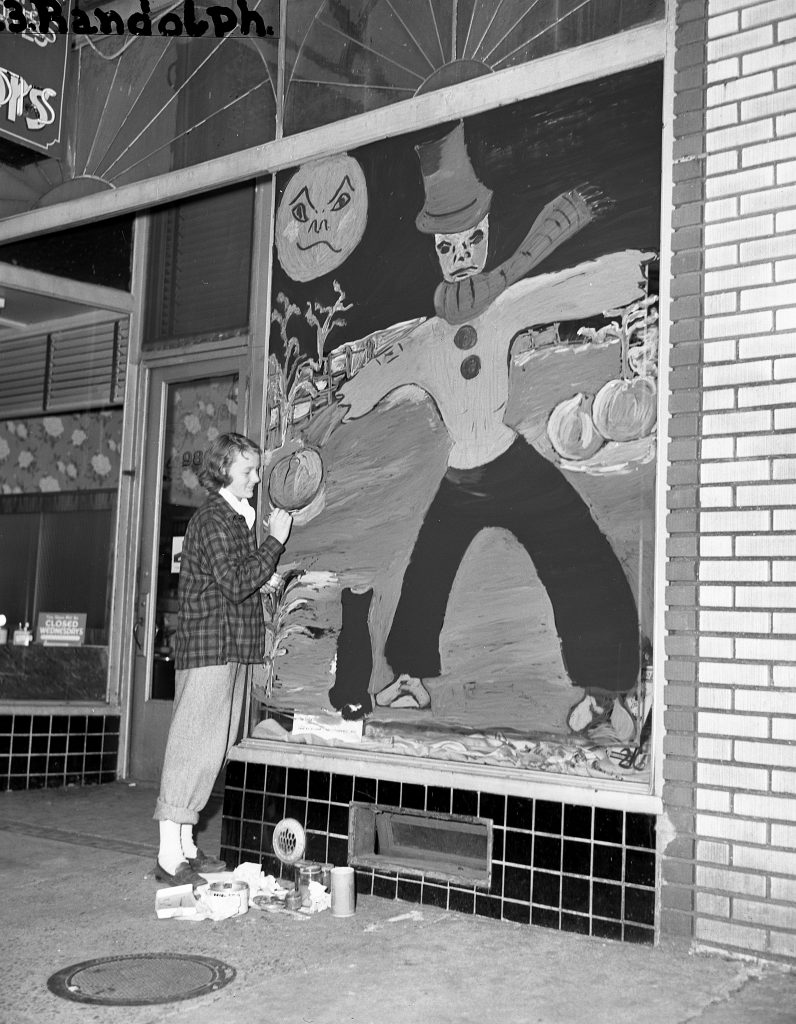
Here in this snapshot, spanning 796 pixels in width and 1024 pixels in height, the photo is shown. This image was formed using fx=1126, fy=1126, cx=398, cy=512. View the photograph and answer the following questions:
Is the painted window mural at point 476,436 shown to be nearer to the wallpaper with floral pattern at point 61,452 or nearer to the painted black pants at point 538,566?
the painted black pants at point 538,566

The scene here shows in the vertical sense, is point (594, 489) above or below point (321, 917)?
above

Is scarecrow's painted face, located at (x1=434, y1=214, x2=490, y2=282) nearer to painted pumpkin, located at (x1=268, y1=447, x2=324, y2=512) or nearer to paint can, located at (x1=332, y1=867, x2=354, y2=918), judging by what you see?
painted pumpkin, located at (x1=268, y1=447, x2=324, y2=512)

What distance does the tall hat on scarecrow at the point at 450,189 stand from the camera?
17.4ft

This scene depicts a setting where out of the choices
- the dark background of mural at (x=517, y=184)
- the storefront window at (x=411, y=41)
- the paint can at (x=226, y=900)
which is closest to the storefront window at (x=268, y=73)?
the storefront window at (x=411, y=41)

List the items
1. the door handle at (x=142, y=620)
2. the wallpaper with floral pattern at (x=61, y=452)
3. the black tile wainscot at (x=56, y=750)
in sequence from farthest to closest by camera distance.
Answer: the wallpaper with floral pattern at (x=61, y=452)
the door handle at (x=142, y=620)
the black tile wainscot at (x=56, y=750)

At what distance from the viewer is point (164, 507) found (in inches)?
340

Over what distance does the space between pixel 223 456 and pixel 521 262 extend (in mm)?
1741

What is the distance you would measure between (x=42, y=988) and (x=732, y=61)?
14.3 ft

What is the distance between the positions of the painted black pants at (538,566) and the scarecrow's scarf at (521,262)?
28.5 inches

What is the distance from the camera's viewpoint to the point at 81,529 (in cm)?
873

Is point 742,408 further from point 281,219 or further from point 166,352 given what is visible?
point 166,352

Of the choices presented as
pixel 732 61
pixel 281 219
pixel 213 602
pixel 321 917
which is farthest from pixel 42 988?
pixel 732 61

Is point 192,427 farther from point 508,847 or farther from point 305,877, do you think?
point 508,847

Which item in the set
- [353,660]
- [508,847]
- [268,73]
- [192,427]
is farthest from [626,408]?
[192,427]
